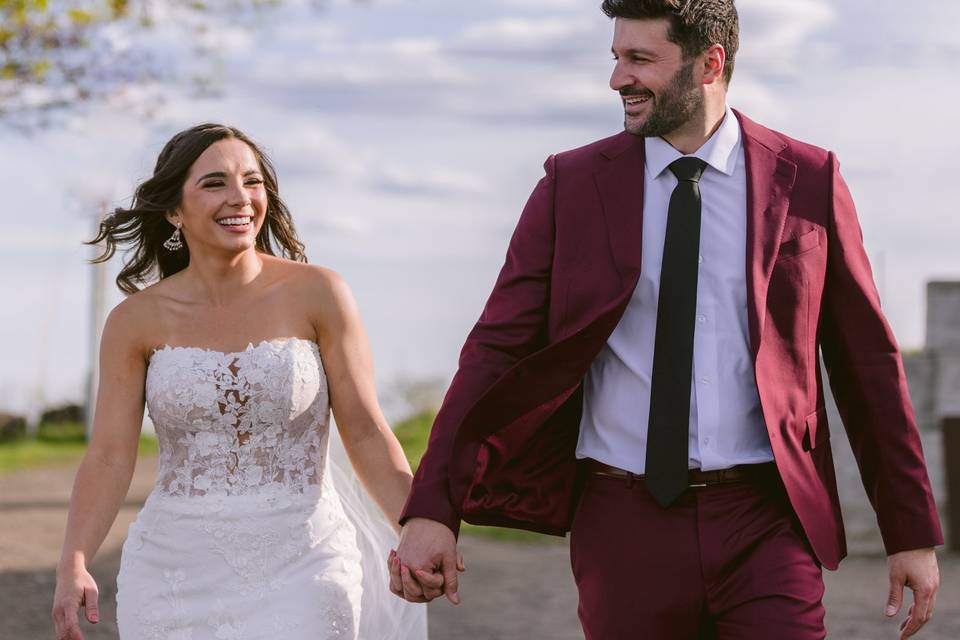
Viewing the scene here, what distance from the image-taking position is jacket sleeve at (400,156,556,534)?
11.9 feet

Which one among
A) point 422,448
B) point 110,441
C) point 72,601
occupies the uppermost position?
point 110,441

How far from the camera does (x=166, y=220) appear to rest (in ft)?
16.0

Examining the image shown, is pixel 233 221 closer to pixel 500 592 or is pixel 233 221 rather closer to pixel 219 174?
pixel 219 174

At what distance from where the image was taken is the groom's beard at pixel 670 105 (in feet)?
11.9

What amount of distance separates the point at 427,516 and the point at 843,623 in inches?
227

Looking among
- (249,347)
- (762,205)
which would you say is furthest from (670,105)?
(249,347)

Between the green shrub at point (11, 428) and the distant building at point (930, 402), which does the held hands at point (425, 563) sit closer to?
the distant building at point (930, 402)

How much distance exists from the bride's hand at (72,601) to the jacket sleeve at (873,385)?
2.17 meters

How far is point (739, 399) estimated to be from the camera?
3.61 m

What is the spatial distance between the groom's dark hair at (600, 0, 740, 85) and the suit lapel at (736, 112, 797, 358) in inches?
10.0

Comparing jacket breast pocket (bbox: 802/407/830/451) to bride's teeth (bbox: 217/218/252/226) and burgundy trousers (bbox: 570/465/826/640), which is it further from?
bride's teeth (bbox: 217/218/252/226)

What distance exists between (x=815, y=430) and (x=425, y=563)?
41.5 inches

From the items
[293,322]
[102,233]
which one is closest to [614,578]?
[293,322]

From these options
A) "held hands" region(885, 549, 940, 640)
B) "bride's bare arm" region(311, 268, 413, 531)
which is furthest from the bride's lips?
"held hands" region(885, 549, 940, 640)
